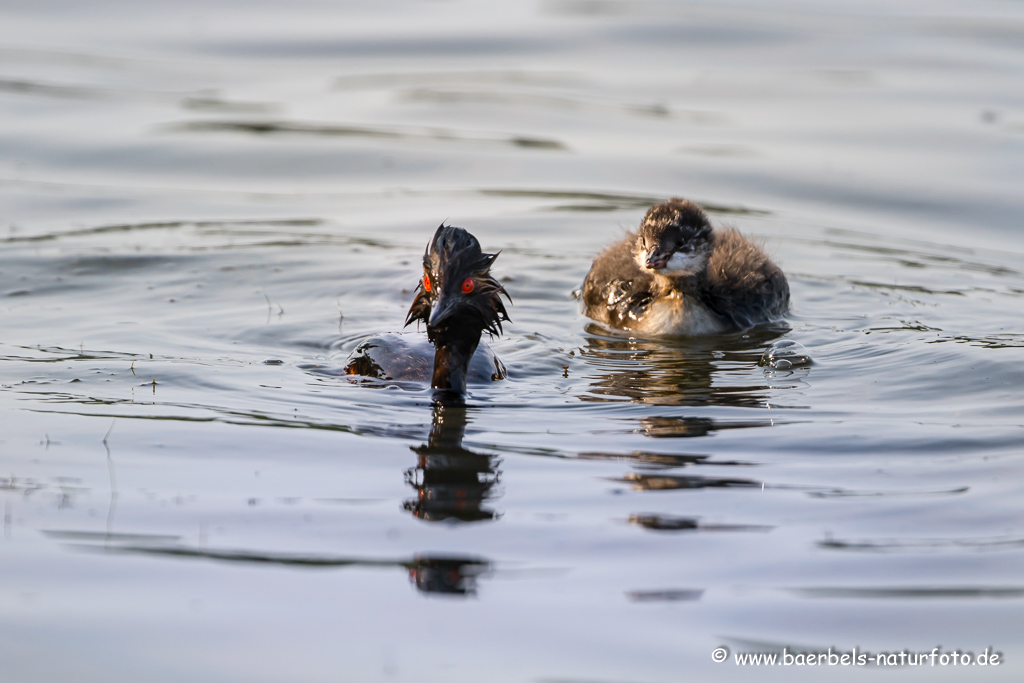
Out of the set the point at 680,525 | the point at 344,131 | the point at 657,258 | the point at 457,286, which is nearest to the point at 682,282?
the point at 657,258

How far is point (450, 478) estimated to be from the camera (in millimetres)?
A: 5867

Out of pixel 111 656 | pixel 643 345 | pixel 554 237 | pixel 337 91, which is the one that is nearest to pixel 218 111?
pixel 337 91

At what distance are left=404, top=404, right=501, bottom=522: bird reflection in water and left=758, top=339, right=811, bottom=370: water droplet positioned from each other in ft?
8.07

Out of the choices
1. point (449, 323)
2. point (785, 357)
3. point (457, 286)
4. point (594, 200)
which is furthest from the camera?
point (594, 200)

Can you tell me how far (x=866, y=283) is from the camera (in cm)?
1040

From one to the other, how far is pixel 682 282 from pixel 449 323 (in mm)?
2855

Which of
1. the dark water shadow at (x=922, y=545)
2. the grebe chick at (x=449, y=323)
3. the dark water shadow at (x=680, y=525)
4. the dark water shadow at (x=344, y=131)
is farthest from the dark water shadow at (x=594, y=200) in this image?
the dark water shadow at (x=922, y=545)

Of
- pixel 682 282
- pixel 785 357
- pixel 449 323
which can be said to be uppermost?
pixel 682 282

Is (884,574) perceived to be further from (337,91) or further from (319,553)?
(337,91)

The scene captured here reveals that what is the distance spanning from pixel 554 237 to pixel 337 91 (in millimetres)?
5925

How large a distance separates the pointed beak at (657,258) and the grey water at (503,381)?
61cm

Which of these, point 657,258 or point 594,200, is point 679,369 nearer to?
point 657,258

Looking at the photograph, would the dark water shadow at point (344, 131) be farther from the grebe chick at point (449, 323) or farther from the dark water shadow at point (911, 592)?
the dark water shadow at point (911, 592)

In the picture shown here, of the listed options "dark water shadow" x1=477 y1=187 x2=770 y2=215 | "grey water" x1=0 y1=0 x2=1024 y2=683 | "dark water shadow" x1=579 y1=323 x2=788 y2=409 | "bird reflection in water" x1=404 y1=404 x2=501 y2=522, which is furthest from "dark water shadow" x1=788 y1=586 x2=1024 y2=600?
"dark water shadow" x1=477 y1=187 x2=770 y2=215
